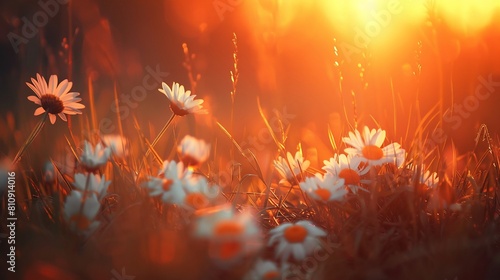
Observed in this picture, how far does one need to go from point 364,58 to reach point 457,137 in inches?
60.4

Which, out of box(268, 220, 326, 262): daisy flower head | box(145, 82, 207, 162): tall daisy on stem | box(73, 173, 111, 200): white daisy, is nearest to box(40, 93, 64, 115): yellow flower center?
box(145, 82, 207, 162): tall daisy on stem

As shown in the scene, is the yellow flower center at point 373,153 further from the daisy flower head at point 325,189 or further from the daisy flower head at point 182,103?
the daisy flower head at point 182,103

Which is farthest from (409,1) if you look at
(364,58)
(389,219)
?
(389,219)

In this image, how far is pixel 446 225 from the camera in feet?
3.96

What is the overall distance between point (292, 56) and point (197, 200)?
13.4ft

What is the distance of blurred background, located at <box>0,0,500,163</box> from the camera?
170 centimetres

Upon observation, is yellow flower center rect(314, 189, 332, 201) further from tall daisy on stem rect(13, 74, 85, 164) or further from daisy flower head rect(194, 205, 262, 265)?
tall daisy on stem rect(13, 74, 85, 164)

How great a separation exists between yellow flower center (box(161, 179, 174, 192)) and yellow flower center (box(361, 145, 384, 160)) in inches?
22.7

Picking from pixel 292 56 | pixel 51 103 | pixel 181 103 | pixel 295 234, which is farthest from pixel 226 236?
pixel 292 56

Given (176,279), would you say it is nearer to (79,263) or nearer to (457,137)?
(79,263)

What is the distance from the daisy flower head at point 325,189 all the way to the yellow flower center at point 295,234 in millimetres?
137

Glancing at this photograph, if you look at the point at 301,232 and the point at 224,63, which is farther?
the point at 224,63

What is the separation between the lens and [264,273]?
3.25 feet

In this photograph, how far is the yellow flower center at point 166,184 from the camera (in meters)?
1.13
